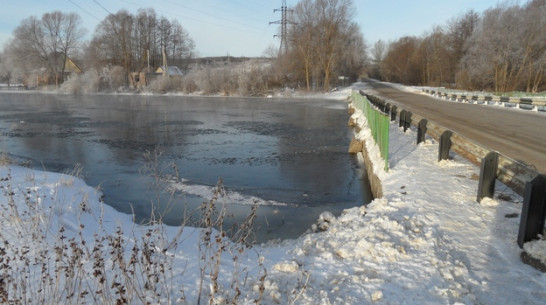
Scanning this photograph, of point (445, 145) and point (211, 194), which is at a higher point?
point (445, 145)

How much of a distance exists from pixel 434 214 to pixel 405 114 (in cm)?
962

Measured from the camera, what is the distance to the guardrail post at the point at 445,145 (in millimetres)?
9000

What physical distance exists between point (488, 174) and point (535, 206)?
5.69ft

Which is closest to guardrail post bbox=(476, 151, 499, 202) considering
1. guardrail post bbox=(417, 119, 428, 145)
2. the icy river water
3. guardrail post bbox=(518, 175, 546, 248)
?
guardrail post bbox=(518, 175, 546, 248)

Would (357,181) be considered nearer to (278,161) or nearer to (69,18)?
(278,161)

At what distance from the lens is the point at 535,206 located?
4.41 meters

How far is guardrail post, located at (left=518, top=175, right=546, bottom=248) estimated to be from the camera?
14.4 feet

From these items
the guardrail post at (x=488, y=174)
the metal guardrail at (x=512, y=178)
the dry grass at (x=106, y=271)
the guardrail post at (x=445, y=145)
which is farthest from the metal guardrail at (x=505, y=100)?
the dry grass at (x=106, y=271)

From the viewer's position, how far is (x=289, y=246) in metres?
6.26

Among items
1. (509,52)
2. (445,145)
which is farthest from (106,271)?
(509,52)

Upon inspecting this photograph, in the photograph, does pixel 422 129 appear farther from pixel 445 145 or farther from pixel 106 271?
pixel 106 271

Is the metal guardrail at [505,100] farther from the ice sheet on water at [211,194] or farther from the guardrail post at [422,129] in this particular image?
the ice sheet on water at [211,194]

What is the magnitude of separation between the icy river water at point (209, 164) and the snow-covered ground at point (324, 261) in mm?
940

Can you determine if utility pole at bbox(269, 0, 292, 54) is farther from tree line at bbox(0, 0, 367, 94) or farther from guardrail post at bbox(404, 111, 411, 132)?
guardrail post at bbox(404, 111, 411, 132)
